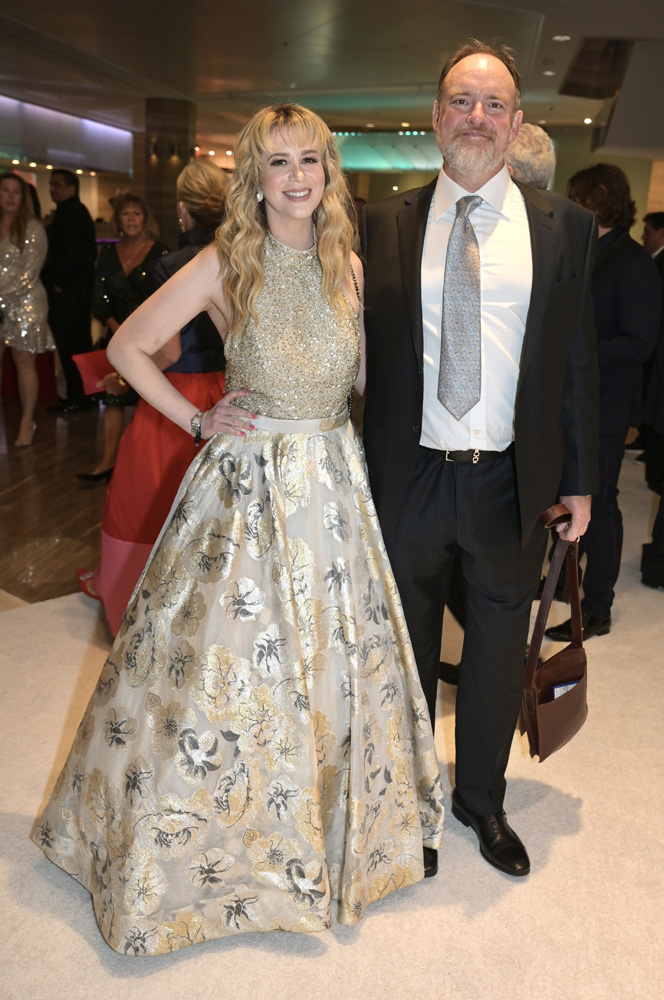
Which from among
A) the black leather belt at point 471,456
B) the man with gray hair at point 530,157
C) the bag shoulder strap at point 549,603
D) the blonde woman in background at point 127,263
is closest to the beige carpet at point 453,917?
the bag shoulder strap at point 549,603

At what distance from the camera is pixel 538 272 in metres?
1.90

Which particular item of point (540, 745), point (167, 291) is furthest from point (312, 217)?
point (540, 745)

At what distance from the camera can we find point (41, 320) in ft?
20.5

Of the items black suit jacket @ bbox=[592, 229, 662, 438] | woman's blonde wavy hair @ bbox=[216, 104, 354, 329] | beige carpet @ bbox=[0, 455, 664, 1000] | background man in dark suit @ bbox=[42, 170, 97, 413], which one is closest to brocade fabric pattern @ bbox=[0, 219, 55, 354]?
background man in dark suit @ bbox=[42, 170, 97, 413]

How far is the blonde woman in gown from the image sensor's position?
1.81 metres

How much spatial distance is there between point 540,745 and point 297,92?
22.4 ft

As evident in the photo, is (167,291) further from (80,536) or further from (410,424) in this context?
(80,536)

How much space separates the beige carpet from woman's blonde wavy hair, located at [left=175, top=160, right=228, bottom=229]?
1667 millimetres

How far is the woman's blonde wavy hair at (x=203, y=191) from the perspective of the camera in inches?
118

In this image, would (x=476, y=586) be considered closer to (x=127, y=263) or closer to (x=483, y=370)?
(x=483, y=370)

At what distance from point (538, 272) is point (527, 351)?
0.56 ft

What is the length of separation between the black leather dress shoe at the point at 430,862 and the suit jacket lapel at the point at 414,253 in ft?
3.85

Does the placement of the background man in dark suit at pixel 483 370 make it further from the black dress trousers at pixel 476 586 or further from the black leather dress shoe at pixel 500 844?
the black leather dress shoe at pixel 500 844

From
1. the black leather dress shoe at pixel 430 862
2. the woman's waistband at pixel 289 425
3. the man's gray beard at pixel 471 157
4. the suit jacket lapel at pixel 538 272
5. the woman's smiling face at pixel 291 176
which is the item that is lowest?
the black leather dress shoe at pixel 430 862
